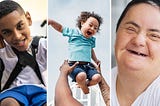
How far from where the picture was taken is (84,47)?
4.25 feet

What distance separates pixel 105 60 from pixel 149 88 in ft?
0.74

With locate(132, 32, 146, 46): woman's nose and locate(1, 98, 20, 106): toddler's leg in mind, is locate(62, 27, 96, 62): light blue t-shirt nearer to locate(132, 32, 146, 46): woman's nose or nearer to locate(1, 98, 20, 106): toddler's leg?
locate(132, 32, 146, 46): woman's nose

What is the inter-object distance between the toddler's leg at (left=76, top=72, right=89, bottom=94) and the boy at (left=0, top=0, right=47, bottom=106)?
0.51 feet

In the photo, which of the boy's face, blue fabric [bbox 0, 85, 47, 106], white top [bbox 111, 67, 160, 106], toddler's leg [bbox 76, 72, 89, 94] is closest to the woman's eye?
the boy's face

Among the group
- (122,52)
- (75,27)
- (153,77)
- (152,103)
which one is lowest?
(152,103)

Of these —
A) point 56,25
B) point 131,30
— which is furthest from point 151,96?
point 56,25

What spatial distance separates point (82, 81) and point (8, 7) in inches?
18.6

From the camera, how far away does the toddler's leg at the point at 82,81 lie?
1.29 metres

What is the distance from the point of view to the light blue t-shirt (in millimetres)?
1294

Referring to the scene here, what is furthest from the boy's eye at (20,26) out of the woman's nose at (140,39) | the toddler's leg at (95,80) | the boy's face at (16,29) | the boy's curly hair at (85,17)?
the woman's nose at (140,39)

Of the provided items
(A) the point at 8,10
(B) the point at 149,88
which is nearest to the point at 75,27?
(A) the point at 8,10

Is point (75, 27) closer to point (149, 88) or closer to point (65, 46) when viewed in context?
point (65, 46)

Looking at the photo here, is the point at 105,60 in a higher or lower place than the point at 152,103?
higher

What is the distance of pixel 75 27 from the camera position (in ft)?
4.29
